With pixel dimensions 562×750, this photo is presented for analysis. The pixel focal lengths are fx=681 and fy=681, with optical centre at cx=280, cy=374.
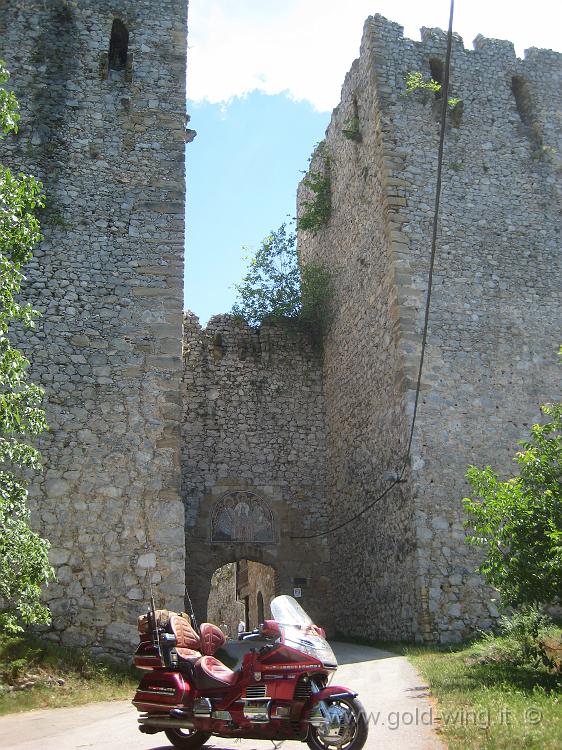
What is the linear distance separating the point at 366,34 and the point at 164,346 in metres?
7.80

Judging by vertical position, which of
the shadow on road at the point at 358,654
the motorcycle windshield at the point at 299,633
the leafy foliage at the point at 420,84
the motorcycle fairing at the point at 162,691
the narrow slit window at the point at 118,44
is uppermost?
the leafy foliage at the point at 420,84

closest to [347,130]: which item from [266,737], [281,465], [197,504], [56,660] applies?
[281,465]

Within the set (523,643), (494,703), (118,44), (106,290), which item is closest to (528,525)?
(523,643)

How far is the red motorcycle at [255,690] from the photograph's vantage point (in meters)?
4.11

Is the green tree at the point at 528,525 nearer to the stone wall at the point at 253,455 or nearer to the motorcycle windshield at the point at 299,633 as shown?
the motorcycle windshield at the point at 299,633

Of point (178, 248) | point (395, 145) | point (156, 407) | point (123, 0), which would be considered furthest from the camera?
point (395, 145)

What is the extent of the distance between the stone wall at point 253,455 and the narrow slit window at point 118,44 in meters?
5.61

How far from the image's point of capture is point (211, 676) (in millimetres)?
4555

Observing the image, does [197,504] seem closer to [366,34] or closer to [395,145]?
[395,145]

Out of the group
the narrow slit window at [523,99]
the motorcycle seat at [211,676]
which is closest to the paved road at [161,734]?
the motorcycle seat at [211,676]

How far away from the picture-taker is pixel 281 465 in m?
14.2

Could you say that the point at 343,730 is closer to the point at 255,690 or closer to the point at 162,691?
the point at 255,690

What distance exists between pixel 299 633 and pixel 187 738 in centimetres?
119

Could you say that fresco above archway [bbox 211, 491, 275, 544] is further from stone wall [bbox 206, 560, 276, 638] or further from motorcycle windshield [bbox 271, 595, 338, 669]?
motorcycle windshield [bbox 271, 595, 338, 669]
